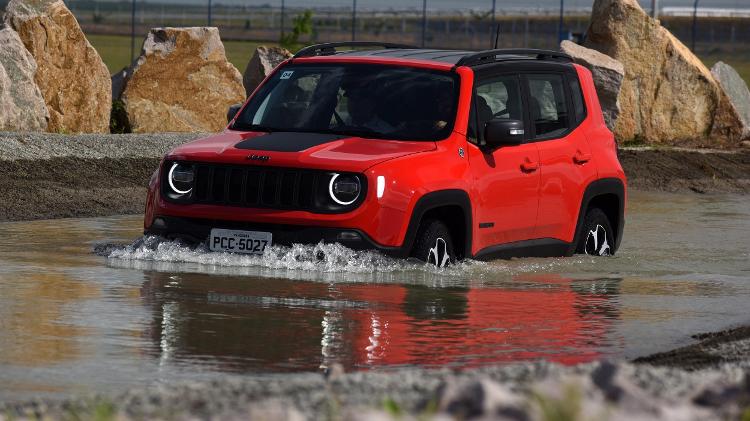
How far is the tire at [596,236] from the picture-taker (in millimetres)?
14484

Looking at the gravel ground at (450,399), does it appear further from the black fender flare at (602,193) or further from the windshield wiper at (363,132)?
the black fender flare at (602,193)

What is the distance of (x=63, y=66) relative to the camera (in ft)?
77.8

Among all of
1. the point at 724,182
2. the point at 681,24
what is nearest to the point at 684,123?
the point at 724,182

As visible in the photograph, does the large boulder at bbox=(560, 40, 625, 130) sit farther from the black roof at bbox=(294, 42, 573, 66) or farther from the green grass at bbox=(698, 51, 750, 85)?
the green grass at bbox=(698, 51, 750, 85)

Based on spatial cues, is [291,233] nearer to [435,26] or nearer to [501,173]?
[501,173]

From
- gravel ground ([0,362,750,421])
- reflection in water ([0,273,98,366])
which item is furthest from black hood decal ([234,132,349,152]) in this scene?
gravel ground ([0,362,750,421])

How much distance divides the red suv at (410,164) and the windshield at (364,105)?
1 centimetres

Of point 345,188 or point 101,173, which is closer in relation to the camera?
point 345,188

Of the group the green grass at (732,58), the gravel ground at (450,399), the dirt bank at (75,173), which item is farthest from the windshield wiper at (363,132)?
the green grass at (732,58)

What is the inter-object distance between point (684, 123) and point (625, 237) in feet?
→ 40.7

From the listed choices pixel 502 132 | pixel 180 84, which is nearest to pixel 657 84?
pixel 180 84

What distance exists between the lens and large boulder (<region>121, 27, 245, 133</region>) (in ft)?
80.4

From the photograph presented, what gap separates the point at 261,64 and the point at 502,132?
45.1ft

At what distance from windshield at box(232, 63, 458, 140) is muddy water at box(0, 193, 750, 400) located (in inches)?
43.2
